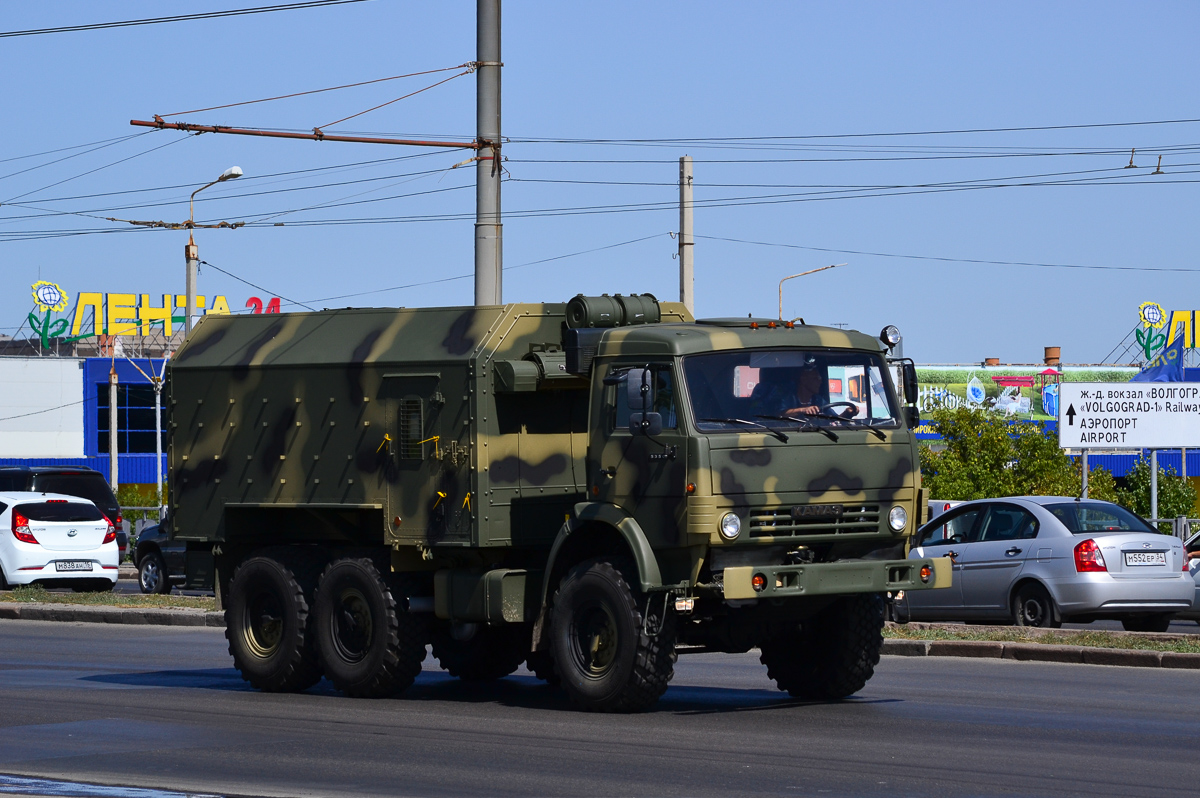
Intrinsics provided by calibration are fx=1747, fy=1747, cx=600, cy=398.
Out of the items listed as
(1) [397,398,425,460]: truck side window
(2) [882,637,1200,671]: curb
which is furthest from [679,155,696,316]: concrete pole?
(1) [397,398,425,460]: truck side window

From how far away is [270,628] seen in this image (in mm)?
13992

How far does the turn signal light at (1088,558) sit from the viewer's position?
1806cm

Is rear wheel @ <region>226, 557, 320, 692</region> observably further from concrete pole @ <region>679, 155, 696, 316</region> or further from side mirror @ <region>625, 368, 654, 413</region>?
concrete pole @ <region>679, 155, 696, 316</region>

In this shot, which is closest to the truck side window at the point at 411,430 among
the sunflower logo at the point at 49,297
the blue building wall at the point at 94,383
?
the blue building wall at the point at 94,383

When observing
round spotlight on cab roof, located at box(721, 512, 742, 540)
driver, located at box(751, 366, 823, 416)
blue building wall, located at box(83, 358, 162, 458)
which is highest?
blue building wall, located at box(83, 358, 162, 458)

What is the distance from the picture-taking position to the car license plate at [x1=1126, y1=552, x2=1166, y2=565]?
59.7ft

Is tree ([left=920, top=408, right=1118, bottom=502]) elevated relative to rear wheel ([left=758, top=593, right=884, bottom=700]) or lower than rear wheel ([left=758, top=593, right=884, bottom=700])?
elevated

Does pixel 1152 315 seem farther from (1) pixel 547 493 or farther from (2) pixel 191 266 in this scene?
(1) pixel 547 493

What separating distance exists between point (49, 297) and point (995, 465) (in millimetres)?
58145

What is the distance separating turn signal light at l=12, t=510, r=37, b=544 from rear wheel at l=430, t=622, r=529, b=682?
14.3m

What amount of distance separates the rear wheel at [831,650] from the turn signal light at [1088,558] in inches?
245

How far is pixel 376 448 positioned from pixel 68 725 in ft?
9.97

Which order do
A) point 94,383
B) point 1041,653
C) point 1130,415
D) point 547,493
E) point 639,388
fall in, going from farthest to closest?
point 94,383, point 1130,415, point 1041,653, point 547,493, point 639,388

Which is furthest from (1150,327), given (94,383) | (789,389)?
(789,389)
